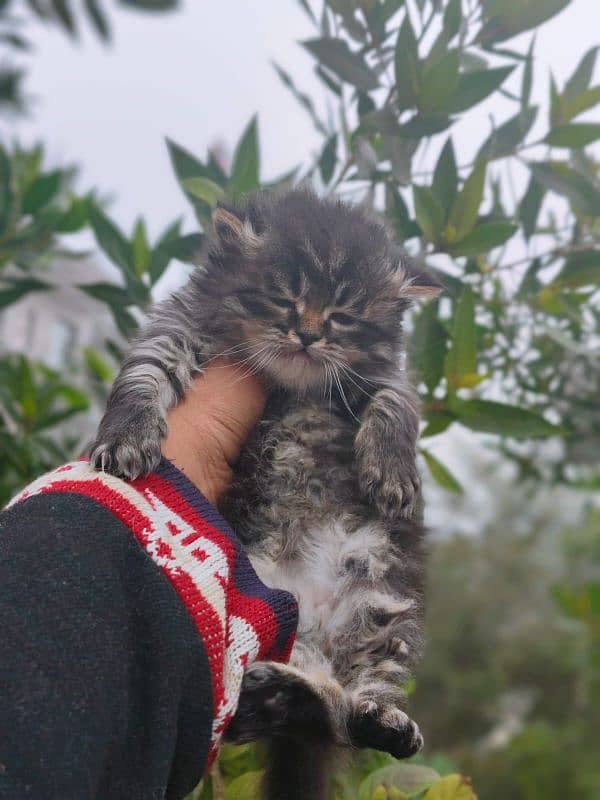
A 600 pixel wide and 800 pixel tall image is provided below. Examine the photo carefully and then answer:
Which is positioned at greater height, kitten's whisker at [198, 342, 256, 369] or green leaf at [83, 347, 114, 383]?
kitten's whisker at [198, 342, 256, 369]

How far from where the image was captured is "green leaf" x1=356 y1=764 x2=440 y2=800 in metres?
1.88

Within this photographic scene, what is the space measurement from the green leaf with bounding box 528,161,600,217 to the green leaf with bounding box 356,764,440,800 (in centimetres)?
163

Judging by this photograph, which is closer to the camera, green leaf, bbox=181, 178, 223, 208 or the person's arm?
the person's arm


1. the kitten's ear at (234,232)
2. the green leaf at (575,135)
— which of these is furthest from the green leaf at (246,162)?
the green leaf at (575,135)

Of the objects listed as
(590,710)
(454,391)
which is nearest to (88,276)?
(590,710)

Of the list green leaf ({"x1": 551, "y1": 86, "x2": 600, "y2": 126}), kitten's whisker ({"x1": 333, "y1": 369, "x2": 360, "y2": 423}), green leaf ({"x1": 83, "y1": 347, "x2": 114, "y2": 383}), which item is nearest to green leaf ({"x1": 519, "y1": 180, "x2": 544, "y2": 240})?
green leaf ({"x1": 551, "y1": 86, "x2": 600, "y2": 126})

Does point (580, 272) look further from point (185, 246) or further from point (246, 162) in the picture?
point (185, 246)

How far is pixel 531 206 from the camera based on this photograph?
2602mm

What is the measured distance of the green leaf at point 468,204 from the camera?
229 centimetres

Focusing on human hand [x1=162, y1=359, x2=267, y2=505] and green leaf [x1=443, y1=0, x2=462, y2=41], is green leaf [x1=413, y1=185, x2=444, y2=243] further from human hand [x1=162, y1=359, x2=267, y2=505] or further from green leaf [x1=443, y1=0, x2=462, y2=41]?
human hand [x1=162, y1=359, x2=267, y2=505]

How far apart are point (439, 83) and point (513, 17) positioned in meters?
0.34

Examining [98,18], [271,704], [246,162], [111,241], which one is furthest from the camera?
[111,241]

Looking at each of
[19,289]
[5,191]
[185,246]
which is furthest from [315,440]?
[5,191]

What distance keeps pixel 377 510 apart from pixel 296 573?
0.26 m
